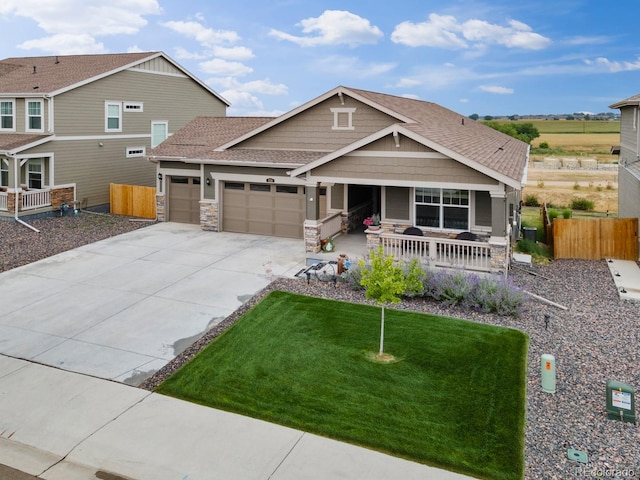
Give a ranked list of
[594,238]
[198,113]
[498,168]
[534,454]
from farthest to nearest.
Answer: [198,113] → [594,238] → [498,168] → [534,454]

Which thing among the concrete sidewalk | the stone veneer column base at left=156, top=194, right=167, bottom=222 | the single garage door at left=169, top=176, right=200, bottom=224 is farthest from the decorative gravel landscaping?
the single garage door at left=169, top=176, right=200, bottom=224

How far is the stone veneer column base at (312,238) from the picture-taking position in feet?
54.6

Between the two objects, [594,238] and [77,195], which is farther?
[77,195]

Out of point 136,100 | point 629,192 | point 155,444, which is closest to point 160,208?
point 136,100

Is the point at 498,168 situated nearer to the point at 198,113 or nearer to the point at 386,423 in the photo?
the point at 386,423

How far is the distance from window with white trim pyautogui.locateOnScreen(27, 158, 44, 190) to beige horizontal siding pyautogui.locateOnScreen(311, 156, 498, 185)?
15155mm

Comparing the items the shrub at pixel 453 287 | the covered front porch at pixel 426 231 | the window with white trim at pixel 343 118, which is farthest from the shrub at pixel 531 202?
the shrub at pixel 453 287

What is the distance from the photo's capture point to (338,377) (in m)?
9.05

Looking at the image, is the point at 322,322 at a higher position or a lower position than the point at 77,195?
lower

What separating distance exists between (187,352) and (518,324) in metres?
7.27

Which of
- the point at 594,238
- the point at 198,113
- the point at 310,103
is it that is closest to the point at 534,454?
the point at 594,238

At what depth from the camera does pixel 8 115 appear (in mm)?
24594

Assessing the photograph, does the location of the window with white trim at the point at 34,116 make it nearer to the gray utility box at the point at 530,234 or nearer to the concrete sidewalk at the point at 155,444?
the concrete sidewalk at the point at 155,444

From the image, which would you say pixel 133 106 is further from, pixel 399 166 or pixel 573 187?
pixel 573 187
